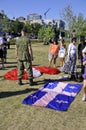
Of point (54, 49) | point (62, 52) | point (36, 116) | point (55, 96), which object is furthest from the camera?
point (54, 49)

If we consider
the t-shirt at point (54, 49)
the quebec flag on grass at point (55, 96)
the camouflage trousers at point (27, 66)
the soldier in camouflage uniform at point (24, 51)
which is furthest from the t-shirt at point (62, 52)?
the soldier in camouflage uniform at point (24, 51)

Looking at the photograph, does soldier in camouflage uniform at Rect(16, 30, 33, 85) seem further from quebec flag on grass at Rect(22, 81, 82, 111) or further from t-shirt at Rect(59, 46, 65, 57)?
t-shirt at Rect(59, 46, 65, 57)

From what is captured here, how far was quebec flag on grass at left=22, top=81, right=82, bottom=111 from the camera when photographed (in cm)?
740

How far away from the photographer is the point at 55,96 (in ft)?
27.0

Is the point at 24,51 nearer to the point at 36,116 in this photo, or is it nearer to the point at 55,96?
the point at 55,96

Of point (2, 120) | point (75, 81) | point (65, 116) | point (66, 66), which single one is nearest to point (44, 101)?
point (65, 116)

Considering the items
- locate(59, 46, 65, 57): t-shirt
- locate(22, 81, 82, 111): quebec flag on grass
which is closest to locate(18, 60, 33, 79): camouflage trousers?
locate(22, 81, 82, 111): quebec flag on grass

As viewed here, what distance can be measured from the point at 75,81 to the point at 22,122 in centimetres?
490

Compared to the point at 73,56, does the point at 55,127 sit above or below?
below

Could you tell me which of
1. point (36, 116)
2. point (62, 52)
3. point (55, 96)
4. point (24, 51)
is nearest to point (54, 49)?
point (62, 52)

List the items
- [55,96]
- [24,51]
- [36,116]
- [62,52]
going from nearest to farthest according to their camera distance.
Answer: [36,116] < [55,96] < [24,51] < [62,52]

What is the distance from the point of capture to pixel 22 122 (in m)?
6.19

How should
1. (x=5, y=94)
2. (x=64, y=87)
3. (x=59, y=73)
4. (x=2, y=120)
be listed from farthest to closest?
(x=59, y=73), (x=64, y=87), (x=5, y=94), (x=2, y=120)

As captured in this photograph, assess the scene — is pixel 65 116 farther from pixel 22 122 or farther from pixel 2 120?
pixel 2 120
